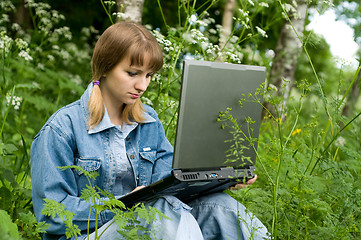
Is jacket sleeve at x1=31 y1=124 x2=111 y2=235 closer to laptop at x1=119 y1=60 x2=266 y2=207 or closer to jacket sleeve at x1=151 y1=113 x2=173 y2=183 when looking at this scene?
laptop at x1=119 y1=60 x2=266 y2=207

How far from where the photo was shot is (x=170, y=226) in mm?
1687

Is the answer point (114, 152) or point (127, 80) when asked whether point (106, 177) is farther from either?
point (127, 80)

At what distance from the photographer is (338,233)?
6.36 ft

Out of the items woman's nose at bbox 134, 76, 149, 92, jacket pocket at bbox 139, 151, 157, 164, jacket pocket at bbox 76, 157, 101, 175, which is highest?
woman's nose at bbox 134, 76, 149, 92

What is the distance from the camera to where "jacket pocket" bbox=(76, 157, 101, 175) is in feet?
6.26

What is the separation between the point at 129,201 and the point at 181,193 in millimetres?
214

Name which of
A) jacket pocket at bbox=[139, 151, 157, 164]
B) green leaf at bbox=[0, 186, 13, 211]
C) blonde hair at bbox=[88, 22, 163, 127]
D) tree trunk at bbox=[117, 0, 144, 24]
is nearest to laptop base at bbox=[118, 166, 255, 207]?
jacket pocket at bbox=[139, 151, 157, 164]

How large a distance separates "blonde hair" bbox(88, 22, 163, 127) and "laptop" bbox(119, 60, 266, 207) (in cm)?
41

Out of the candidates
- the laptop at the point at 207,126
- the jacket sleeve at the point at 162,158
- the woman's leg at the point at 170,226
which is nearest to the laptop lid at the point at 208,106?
the laptop at the point at 207,126

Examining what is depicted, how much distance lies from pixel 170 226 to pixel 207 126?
0.38 m

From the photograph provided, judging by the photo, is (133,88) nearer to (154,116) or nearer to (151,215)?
(154,116)

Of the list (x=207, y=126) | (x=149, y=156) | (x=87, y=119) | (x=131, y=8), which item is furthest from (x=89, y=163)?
(x=131, y=8)

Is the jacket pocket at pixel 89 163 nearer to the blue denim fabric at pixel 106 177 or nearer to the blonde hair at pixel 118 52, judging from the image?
the blue denim fabric at pixel 106 177

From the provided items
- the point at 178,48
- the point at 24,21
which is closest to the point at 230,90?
the point at 178,48
